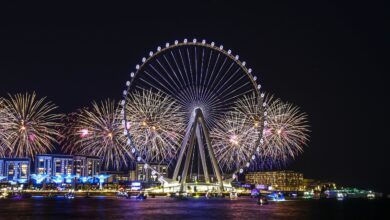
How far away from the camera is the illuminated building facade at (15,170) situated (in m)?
183

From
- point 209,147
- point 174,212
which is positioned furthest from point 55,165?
A: point 174,212

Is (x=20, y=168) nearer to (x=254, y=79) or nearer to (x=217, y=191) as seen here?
(x=217, y=191)

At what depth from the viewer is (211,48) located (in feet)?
274

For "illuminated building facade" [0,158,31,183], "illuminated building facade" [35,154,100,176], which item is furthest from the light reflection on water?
"illuminated building facade" [35,154,100,176]

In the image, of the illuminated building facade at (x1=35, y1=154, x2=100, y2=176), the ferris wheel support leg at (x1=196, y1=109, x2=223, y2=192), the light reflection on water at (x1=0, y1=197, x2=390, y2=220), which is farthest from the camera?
the illuminated building facade at (x1=35, y1=154, x2=100, y2=176)

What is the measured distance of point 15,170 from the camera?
185375 millimetres

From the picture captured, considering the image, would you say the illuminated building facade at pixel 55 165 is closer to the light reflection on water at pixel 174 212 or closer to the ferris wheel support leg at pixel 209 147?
the ferris wheel support leg at pixel 209 147

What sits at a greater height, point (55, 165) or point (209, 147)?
point (55, 165)

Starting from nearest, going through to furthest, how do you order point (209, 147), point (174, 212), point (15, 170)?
point (174, 212) < point (209, 147) < point (15, 170)

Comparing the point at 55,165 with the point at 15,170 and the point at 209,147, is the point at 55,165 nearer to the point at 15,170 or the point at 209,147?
the point at 15,170

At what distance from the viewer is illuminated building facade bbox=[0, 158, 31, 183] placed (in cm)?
18312

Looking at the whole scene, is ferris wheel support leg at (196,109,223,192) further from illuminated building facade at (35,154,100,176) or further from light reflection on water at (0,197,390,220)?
illuminated building facade at (35,154,100,176)

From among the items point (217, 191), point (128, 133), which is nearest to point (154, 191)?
point (217, 191)

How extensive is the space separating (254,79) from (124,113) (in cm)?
2184
